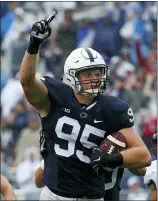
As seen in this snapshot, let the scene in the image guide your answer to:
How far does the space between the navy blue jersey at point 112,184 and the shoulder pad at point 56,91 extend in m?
0.55

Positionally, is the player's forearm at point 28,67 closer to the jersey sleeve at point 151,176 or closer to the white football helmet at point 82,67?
the white football helmet at point 82,67

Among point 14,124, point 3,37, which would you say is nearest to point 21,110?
point 14,124

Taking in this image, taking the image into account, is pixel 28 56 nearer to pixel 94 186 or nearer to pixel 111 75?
pixel 94 186

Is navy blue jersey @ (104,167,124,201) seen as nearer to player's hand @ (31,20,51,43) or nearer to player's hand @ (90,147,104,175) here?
player's hand @ (90,147,104,175)

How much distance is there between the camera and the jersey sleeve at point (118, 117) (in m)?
4.64

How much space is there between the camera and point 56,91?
15.4ft

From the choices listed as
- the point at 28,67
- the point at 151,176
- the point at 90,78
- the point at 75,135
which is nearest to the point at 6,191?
the point at 151,176

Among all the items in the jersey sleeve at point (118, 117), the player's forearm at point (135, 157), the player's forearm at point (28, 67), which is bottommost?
the player's forearm at point (135, 157)

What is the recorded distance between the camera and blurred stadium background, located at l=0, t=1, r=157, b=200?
10.2 metres

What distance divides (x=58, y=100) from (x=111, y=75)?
6.38 meters

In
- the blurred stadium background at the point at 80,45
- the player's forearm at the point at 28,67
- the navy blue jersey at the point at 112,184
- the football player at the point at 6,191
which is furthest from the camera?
the blurred stadium background at the point at 80,45

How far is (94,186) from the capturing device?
4.74 meters

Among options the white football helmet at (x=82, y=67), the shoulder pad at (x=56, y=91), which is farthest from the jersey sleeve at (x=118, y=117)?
the shoulder pad at (x=56, y=91)

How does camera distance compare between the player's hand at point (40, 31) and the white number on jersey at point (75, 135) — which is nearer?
the player's hand at point (40, 31)
